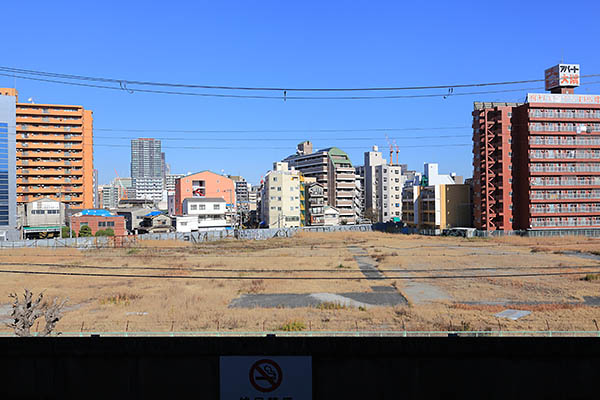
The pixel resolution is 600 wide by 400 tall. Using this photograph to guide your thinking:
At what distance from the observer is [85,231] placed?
45594 mm

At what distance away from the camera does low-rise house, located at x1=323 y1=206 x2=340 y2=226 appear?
6575cm

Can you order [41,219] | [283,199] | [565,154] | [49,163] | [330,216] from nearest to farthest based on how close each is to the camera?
[565,154], [41,219], [49,163], [283,199], [330,216]

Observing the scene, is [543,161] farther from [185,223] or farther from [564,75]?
[185,223]

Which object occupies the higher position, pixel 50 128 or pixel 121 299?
pixel 50 128
